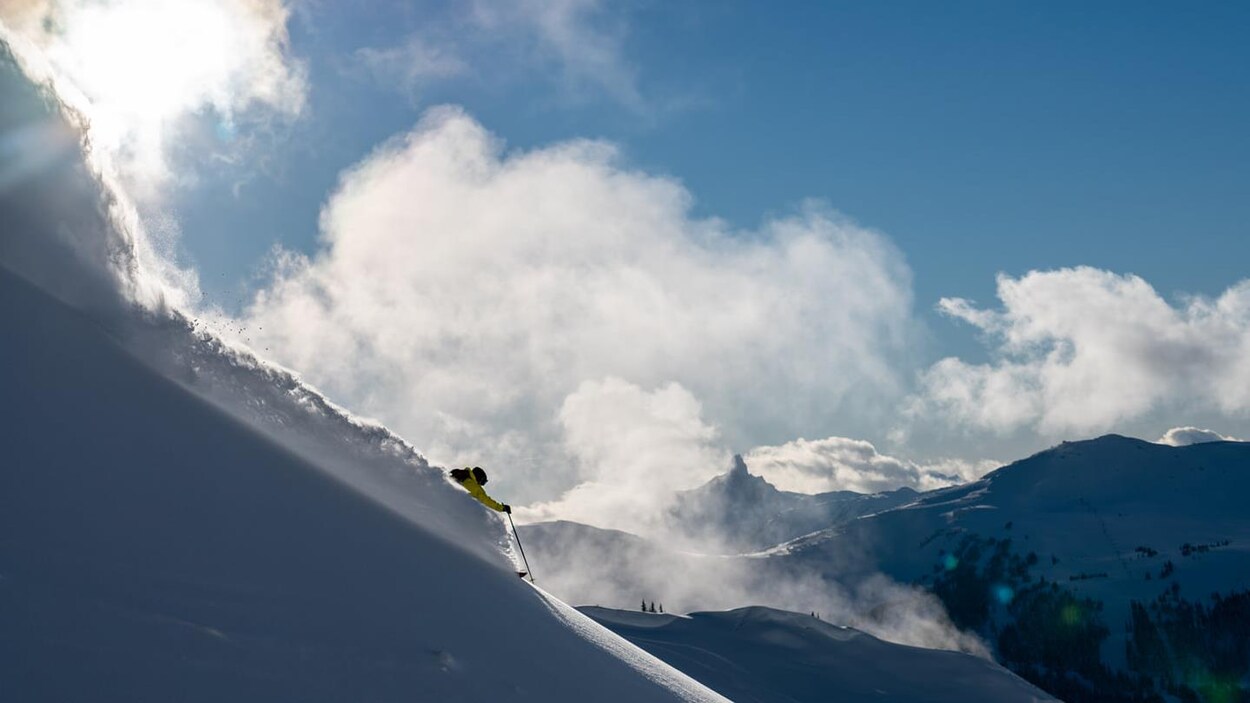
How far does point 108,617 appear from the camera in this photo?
16.4 feet

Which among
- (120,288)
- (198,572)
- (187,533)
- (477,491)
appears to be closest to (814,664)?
(477,491)

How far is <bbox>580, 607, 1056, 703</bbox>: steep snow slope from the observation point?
4233cm

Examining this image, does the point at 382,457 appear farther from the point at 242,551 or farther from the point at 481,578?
the point at 242,551

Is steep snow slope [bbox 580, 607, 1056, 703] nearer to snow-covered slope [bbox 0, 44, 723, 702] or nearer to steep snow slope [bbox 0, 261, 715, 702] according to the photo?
snow-covered slope [bbox 0, 44, 723, 702]

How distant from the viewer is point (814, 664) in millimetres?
48406

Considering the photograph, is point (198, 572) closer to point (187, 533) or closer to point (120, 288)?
point (187, 533)

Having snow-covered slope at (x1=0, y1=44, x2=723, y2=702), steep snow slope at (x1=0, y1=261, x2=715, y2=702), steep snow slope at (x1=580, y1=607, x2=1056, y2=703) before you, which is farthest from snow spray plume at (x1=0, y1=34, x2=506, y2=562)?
steep snow slope at (x1=580, y1=607, x2=1056, y2=703)

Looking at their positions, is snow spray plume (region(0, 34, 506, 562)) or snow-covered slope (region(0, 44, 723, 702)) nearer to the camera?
snow-covered slope (region(0, 44, 723, 702))

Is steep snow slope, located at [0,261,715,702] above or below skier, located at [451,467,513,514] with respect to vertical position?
below

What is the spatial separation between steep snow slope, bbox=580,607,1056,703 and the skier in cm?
2586

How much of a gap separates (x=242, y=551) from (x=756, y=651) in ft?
164

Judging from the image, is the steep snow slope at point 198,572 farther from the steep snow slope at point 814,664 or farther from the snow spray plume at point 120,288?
the steep snow slope at point 814,664

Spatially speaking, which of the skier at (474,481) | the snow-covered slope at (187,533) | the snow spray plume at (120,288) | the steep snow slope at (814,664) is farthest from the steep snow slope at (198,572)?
the steep snow slope at (814,664)

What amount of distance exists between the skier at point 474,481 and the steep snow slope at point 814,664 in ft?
84.8
